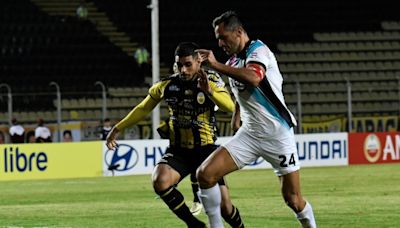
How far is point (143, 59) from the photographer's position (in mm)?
39344

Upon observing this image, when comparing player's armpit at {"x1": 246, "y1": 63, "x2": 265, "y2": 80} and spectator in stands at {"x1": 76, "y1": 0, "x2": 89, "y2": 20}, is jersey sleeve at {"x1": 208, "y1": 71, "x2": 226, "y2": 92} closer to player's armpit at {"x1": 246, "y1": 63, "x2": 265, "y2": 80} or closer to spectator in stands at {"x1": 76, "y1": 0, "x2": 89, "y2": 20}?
player's armpit at {"x1": 246, "y1": 63, "x2": 265, "y2": 80}

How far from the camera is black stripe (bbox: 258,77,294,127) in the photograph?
1042 centimetres

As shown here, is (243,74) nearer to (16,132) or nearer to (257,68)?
(257,68)

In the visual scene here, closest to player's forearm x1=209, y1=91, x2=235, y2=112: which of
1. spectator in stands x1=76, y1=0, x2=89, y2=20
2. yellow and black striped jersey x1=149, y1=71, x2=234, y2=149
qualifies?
yellow and black striped jersey x1=149, y1=71, x2=234, y2=149

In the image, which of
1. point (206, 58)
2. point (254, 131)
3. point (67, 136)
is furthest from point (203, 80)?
point (67, 136)

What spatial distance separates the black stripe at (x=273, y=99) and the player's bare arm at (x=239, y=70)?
0.27 m

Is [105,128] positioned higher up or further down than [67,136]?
higher up

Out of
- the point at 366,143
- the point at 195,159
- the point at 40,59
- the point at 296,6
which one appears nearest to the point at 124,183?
the point at 366,143

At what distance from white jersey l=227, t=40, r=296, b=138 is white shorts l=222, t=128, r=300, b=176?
6 cm

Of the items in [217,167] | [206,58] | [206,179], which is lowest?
[206,179]

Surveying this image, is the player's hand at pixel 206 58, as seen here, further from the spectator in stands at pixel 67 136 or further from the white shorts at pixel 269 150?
the spectator in stands at pixel 67 136

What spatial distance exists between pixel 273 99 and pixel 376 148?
862 inches

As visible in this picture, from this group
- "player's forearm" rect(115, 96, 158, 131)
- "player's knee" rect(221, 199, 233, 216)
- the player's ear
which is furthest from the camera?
"player's forearm" rect(115, 96, 158, 131)

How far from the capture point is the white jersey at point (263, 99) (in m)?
10.4
